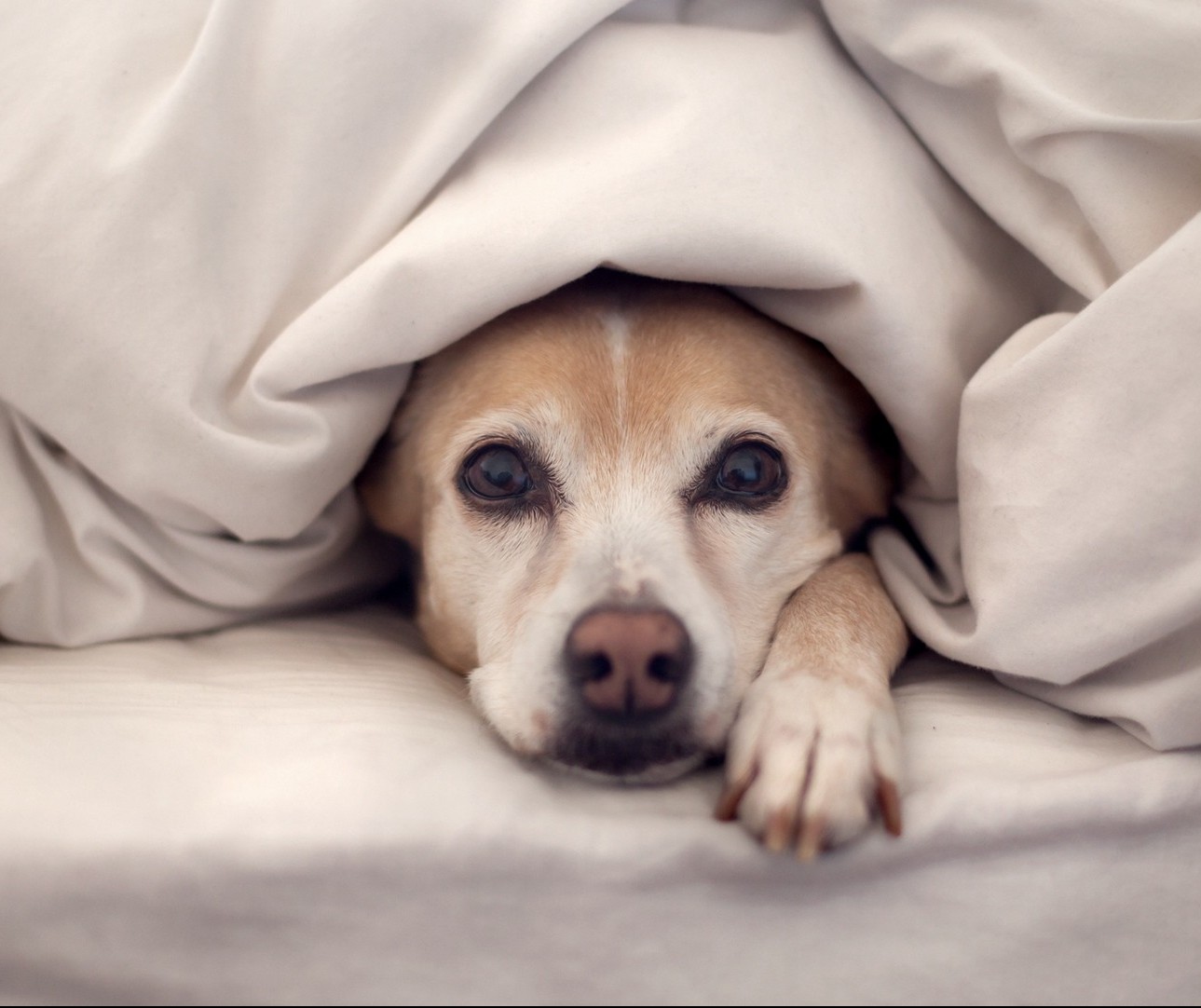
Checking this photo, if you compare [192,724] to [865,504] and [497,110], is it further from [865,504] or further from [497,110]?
[865,504]

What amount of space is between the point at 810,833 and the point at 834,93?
1.13 metres

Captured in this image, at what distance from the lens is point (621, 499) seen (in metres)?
1.56

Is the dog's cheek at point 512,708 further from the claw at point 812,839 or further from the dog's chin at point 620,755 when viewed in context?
the claw at point 812,839

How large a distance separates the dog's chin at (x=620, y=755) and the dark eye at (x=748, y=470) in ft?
1.57

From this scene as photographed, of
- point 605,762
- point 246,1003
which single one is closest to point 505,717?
point 605,762

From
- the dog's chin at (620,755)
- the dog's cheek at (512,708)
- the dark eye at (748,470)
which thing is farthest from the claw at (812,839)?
the dark eye at (748,470)

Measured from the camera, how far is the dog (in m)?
1.30

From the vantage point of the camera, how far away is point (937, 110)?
5.44 ft

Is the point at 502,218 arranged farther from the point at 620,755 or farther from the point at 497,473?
the point at 620,755

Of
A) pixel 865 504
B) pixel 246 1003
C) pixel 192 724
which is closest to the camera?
pixel 246 1003

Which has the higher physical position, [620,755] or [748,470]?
[748,470]

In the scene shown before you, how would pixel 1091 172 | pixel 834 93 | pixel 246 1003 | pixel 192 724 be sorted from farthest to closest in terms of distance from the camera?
1. pixel 834 93
2. pixel 1091 172
3. pixel 192 724
4. pixel 246 1003

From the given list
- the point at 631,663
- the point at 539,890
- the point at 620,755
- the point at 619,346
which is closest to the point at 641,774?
the point at 620,755

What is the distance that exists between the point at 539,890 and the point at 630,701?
284mm
